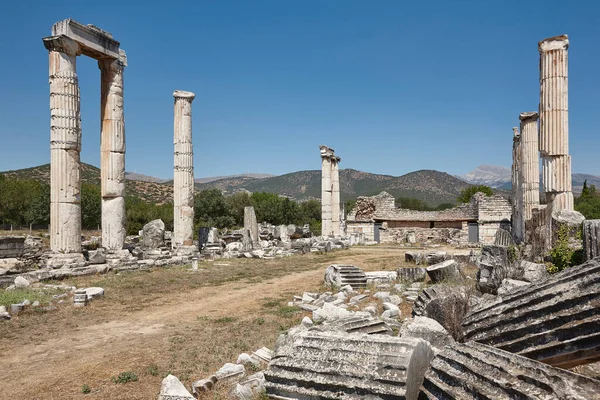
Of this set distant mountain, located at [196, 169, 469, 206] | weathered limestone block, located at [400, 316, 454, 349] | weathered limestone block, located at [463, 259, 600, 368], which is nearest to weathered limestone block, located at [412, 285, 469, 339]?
weathered limestone block, located at [400, 316, 454, 349]

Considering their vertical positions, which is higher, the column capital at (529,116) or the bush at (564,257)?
the column capital at (529,116)

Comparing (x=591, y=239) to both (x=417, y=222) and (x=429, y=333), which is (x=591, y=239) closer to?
(x=429, y=333)

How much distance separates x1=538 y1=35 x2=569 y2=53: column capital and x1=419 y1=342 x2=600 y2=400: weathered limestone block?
12.9 m

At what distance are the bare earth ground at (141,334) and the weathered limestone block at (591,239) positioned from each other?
537 centimetres

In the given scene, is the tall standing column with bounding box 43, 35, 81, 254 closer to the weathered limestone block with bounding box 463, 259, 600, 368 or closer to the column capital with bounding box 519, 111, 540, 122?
the weathered limestone block with bounding box 463, 259, 600, 368

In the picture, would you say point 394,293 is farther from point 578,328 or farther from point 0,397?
point 0,397

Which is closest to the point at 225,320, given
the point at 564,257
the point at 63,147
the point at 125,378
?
the point at 125,378

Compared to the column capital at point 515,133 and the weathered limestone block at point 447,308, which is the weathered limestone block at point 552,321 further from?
the column capital at point 515,133

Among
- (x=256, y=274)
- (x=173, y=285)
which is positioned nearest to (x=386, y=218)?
(x=256, y=274)

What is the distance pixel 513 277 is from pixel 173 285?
→ 30.4 ft

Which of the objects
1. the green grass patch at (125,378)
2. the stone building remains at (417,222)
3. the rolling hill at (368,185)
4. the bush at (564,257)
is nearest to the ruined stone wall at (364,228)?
the stone building remains at (417,222)

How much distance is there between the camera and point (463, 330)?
5.37 metres

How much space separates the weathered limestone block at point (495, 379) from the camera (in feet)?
9.62

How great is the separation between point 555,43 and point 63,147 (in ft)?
52.9
